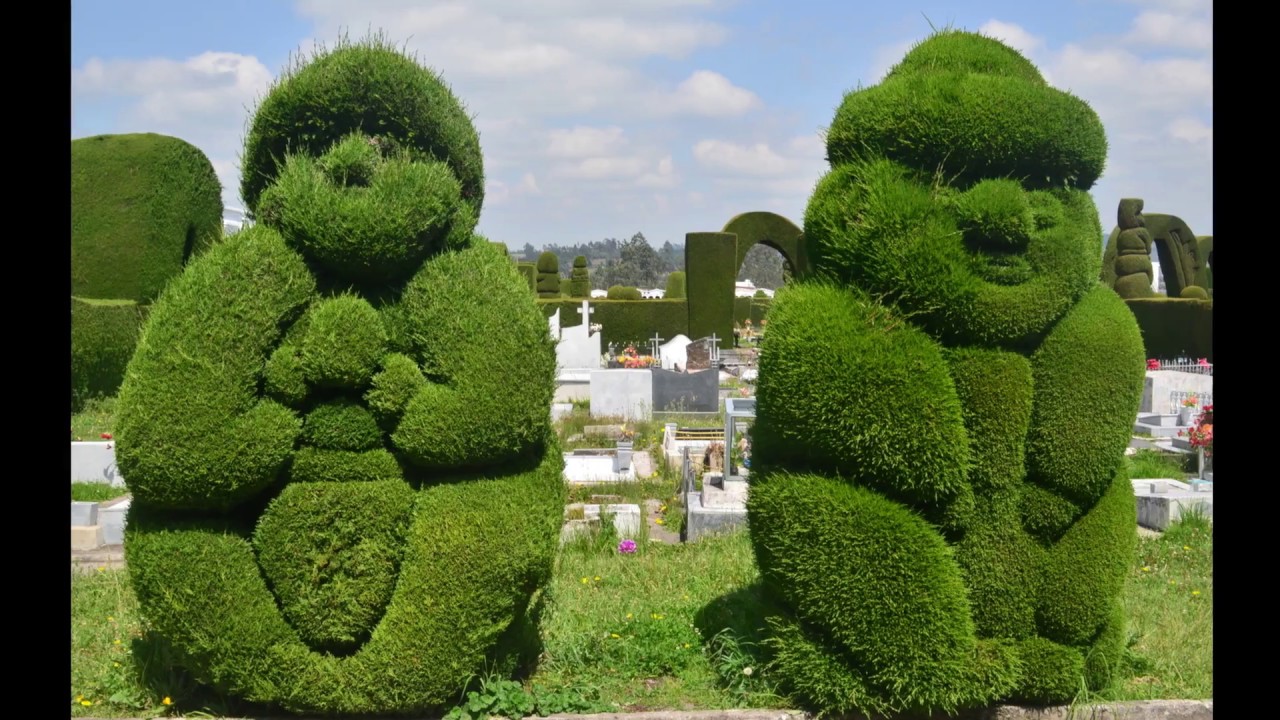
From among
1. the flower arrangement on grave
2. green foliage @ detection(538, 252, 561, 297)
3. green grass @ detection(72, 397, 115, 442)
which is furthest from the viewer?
green foliage @ detection(538, 252, 561, 297)

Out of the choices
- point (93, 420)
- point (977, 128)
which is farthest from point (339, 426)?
point (93, 420)

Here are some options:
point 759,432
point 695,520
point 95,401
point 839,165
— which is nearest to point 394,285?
point 759,432

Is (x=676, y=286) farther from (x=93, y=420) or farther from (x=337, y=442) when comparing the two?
(x=337, y=442)

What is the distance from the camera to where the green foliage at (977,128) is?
4770mm

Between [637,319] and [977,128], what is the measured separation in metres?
23.2

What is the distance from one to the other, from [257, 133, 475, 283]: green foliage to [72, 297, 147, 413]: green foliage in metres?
11.3

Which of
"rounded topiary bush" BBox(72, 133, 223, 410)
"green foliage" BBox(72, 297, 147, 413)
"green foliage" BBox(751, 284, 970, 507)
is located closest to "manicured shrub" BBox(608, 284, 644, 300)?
"rounded topiary bush" BBox(72, 133, 223, 410)

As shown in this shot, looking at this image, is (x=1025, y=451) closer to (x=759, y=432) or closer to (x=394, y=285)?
(x=759, y=432)

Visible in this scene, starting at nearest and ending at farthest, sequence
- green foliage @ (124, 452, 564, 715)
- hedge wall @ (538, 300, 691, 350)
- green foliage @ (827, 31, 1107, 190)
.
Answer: green foliage @ (124, 452, 564, 715), green foliage @ (827, 31, 1107, 190), hedge wall @ (538, 300, 691, 350)

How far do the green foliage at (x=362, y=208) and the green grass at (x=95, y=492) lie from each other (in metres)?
7.53

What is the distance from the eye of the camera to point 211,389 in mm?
4430

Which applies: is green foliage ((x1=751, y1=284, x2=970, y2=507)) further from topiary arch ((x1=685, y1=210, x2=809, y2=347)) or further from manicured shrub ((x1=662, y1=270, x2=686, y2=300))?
manicured shrub ((x1=662, y1=270, x2=686, y2=300))

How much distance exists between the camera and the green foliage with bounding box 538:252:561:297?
34594 mm
